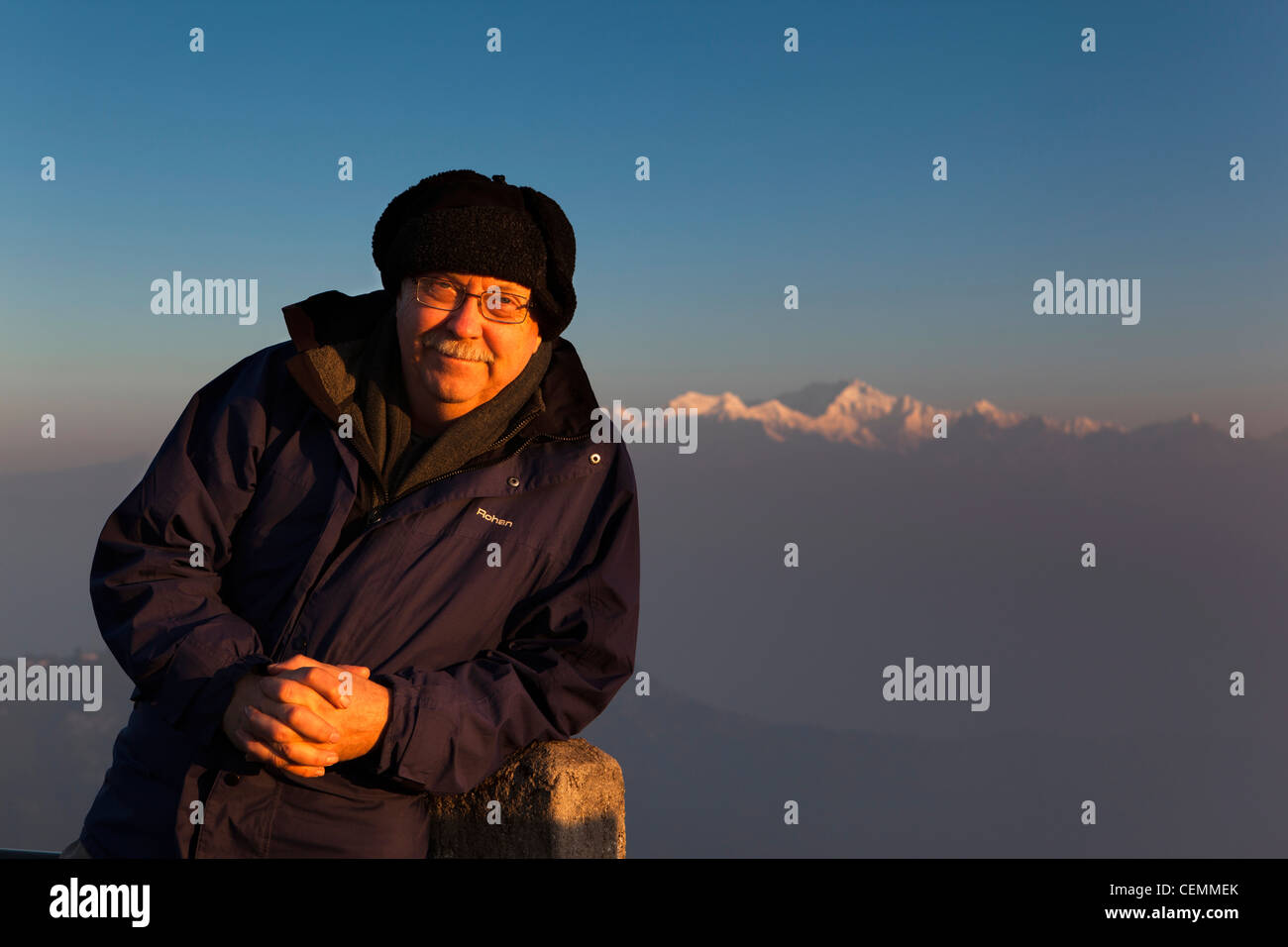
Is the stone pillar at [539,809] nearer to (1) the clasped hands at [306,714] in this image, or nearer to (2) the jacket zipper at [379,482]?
(1) the clasped hands at [306,714]

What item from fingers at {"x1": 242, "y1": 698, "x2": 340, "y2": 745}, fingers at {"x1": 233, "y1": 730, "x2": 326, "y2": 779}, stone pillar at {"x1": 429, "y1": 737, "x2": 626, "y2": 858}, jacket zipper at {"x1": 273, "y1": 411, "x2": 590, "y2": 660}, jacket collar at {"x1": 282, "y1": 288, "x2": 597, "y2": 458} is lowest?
stone pillar at {"x1": 429, "y1": 737, "x2": 626, "y2": 858}

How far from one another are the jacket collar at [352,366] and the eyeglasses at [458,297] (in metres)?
0.23

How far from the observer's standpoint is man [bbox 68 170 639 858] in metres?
2.29

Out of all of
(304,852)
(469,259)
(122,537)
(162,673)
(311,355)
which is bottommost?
(304,852)

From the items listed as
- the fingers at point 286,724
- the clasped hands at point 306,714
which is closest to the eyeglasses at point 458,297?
the clasped hands at point 306,714

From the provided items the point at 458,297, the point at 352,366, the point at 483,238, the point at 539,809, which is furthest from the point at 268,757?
the point at 483,238

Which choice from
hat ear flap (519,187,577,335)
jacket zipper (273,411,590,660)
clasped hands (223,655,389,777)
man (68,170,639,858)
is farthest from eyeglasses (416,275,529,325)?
clasped hands (223,655,389,777)

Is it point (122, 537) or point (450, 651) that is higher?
point (122, 537)

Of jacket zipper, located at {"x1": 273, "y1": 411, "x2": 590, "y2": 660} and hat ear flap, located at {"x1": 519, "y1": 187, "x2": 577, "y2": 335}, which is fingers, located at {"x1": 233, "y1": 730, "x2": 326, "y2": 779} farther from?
hat ear flap, located at {"x1": 519, "y1": 187, "x2": 577, "y2": 335}

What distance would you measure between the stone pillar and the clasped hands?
1.52ft
